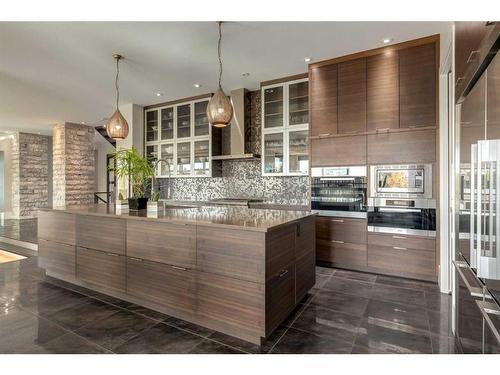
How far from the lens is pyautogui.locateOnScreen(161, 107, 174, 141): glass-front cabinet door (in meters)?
6.10

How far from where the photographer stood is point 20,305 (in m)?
2.76

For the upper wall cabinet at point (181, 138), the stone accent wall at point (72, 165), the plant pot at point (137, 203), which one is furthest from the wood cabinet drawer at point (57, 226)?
the stone accent wall at point (72, 165)

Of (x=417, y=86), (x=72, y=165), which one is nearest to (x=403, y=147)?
(x=417, y=86)

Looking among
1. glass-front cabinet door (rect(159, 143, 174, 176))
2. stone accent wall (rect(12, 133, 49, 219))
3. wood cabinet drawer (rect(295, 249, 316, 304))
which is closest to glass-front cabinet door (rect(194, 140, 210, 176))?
glass-front cabinet door (rect(159, 143, 174, 176))

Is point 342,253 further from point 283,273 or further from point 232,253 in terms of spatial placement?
point 232,253

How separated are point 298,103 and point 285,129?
0.45 m

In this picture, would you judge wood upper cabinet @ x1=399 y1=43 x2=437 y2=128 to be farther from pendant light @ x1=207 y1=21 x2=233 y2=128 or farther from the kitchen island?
pendant light @ x1=207 y1=21 x2=233 y2=128

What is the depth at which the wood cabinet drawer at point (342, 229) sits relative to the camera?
3.75 metres

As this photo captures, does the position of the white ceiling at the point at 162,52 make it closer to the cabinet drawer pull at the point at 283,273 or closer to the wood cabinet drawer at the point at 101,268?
the wood cabinet drawer at the point at 101,268

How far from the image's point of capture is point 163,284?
2.49 meters

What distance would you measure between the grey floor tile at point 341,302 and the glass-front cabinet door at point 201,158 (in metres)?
3.28

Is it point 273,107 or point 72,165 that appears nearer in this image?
point 273,107

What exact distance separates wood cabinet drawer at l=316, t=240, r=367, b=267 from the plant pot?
236 cm

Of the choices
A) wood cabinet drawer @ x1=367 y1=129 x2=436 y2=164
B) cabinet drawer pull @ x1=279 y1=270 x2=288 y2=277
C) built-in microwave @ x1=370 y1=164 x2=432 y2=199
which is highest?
wood cabinet drawer @ x1=367 y1=129 x2=436 y2=164
